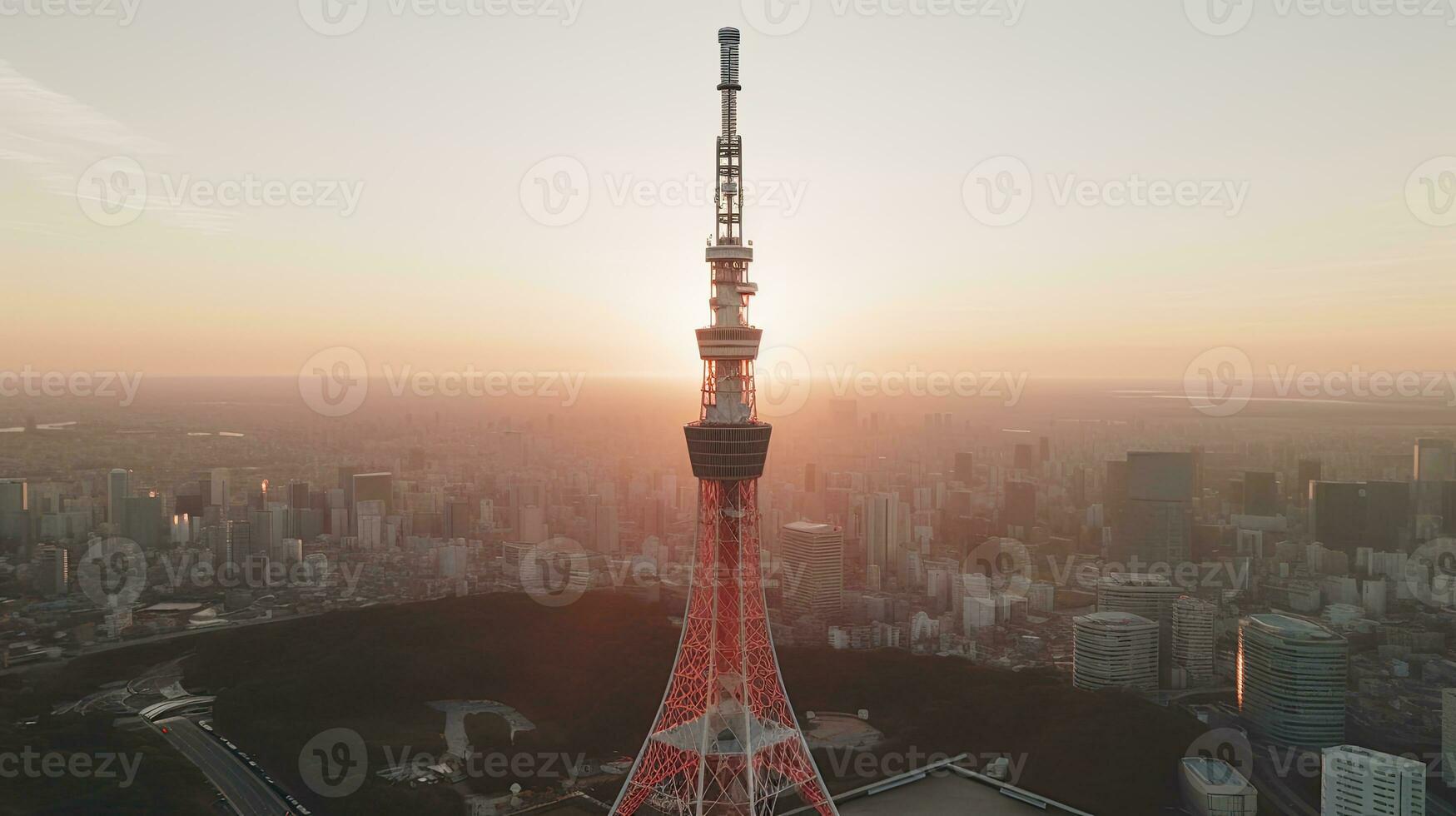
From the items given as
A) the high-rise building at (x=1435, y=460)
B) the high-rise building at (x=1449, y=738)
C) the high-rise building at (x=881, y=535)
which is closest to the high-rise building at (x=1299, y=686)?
the high-rise building at (x=1449, y=738)

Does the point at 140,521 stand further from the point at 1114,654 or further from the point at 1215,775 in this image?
the point at 1215,775

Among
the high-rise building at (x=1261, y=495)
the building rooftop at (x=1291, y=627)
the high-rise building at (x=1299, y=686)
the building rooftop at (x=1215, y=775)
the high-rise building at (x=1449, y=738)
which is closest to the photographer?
the building rooftop at (x=1215, y=775)

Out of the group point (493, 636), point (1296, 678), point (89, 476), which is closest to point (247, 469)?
point (89, 476)

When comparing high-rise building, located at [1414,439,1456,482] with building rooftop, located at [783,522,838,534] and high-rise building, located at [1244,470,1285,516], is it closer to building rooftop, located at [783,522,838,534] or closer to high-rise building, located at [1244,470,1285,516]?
high-rise building, located at [1244,470,1285,516]

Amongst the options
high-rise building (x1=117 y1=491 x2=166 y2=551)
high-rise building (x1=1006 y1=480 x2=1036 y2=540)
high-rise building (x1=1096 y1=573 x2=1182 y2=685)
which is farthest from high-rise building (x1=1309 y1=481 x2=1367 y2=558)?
high-rise building (x1=117 y1=491 x2=166 y2=551)

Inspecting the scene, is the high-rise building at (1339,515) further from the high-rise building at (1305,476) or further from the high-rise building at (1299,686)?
the high-rise building at (1299,686)

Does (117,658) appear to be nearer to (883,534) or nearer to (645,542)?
(645,542)
